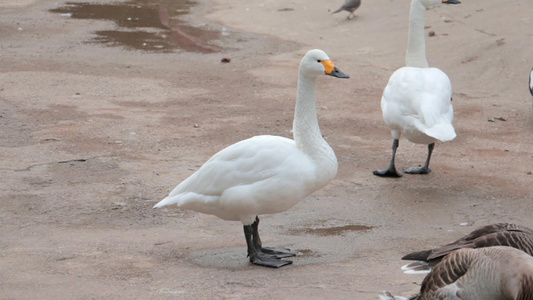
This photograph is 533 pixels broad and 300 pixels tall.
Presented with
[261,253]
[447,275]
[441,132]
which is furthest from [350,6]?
[447,275]

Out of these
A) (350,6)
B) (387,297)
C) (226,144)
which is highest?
(387,297)

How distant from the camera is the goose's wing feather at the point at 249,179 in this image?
222 inches

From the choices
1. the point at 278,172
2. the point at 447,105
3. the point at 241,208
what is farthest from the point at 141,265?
the point at 447,105

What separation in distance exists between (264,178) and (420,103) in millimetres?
2581

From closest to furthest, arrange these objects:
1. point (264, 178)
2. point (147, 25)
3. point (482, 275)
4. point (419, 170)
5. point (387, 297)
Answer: point (482, 275) → point (387, 297) → point (264, 178) → point (419, 170) → point (147, 25)

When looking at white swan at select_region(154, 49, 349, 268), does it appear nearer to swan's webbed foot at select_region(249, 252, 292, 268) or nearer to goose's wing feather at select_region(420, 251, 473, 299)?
swan's webbed foot at select_region(249, 252, 292, 268)

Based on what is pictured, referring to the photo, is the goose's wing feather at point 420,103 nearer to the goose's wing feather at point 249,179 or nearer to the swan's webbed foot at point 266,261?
the goose's wing feather at point 249,179

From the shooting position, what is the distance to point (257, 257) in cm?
575

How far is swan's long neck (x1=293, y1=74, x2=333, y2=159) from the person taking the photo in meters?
5.83

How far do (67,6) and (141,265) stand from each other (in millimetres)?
13660

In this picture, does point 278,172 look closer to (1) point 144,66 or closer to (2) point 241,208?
(2) point 241,208

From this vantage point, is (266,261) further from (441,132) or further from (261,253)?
(441,132)

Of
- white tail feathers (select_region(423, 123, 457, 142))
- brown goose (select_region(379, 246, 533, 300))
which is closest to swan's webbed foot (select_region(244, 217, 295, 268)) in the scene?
brown goose (select_region(379, 246, 533, 300))

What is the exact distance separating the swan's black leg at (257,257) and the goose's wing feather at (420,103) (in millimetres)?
2318
